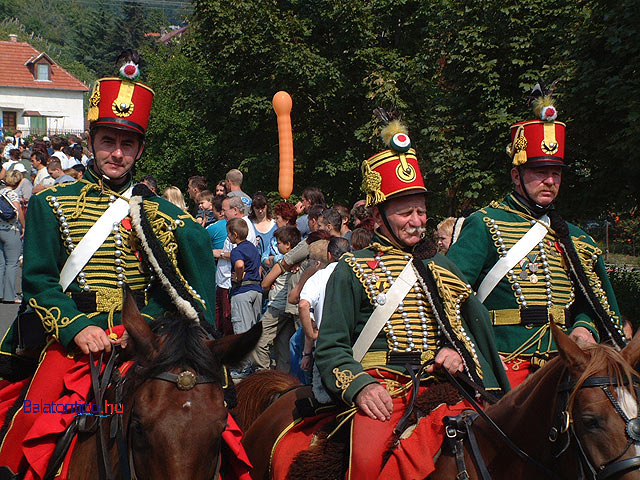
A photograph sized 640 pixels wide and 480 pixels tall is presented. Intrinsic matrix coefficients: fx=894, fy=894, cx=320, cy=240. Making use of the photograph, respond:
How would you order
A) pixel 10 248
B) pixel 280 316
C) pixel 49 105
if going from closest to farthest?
1. pixel 280 316
2. pixel 10 248
3. pixel 49 105

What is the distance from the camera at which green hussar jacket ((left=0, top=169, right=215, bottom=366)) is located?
179 inches

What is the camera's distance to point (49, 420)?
4.25 m

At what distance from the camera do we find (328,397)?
4824mm

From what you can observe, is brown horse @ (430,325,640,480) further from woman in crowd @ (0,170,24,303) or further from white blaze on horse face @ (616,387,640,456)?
woman in crowd @ (0,170,24,303)

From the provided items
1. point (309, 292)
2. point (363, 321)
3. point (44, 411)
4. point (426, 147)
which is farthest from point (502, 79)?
point (44, 411)

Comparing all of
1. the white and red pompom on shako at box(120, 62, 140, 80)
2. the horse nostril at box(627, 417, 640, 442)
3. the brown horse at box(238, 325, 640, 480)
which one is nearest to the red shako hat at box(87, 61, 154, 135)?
the white and red pompom on shako at box(120, 62, 140, 80)

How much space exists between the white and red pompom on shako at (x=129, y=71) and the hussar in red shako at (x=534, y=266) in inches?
98.3

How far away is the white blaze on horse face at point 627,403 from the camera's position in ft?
11.6

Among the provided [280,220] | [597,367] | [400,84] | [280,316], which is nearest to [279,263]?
[280,316]

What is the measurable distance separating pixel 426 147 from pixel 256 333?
12449mm

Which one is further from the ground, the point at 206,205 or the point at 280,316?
the point at 206,205

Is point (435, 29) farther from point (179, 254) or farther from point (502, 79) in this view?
point (179, 254)

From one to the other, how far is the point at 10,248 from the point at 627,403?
14.6 meters

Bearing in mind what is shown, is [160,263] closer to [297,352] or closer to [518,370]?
[518,370]
